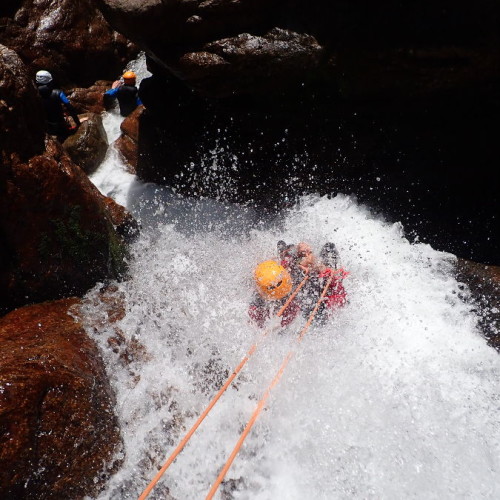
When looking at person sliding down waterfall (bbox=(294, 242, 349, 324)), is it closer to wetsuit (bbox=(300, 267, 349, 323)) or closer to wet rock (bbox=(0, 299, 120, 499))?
wetsuit (bbox=(300, 267, 349, 323))

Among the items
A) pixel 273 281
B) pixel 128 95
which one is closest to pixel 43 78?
pixel 128 95

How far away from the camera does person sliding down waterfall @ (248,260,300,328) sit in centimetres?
450

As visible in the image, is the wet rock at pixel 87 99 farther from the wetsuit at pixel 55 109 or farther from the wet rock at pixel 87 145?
the wetsuit at pixel 55 109

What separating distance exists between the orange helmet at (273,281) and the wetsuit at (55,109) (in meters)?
4.45

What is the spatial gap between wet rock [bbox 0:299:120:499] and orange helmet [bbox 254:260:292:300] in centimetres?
195

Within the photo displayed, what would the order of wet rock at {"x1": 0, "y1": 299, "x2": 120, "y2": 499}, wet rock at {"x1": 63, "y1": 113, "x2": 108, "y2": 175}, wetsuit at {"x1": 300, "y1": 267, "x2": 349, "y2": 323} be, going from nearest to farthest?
wet rock at {"x1": 0, "y1": 299, "x2": 120, "y2": 499} < wetsuit at {"x1": 300, "y1": 267, "x2": 349, "y2": 323} < wet rock at {"x1": 63, "y1": 113, "x2": 108, "y2": 175}

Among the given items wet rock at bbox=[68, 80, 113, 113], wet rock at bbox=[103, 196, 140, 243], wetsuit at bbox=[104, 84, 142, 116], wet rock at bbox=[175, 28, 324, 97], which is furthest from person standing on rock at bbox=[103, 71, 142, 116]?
wet rock at bbox=[103, 196, 140, 243]

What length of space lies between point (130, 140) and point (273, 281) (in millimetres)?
4590

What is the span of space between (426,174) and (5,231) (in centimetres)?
565

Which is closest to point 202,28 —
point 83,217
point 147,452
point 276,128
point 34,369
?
point 276,128

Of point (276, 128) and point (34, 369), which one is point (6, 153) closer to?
point (34, 369)

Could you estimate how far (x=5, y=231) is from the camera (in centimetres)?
368

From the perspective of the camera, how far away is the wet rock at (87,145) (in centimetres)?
708

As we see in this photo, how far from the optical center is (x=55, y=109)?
6.57m
